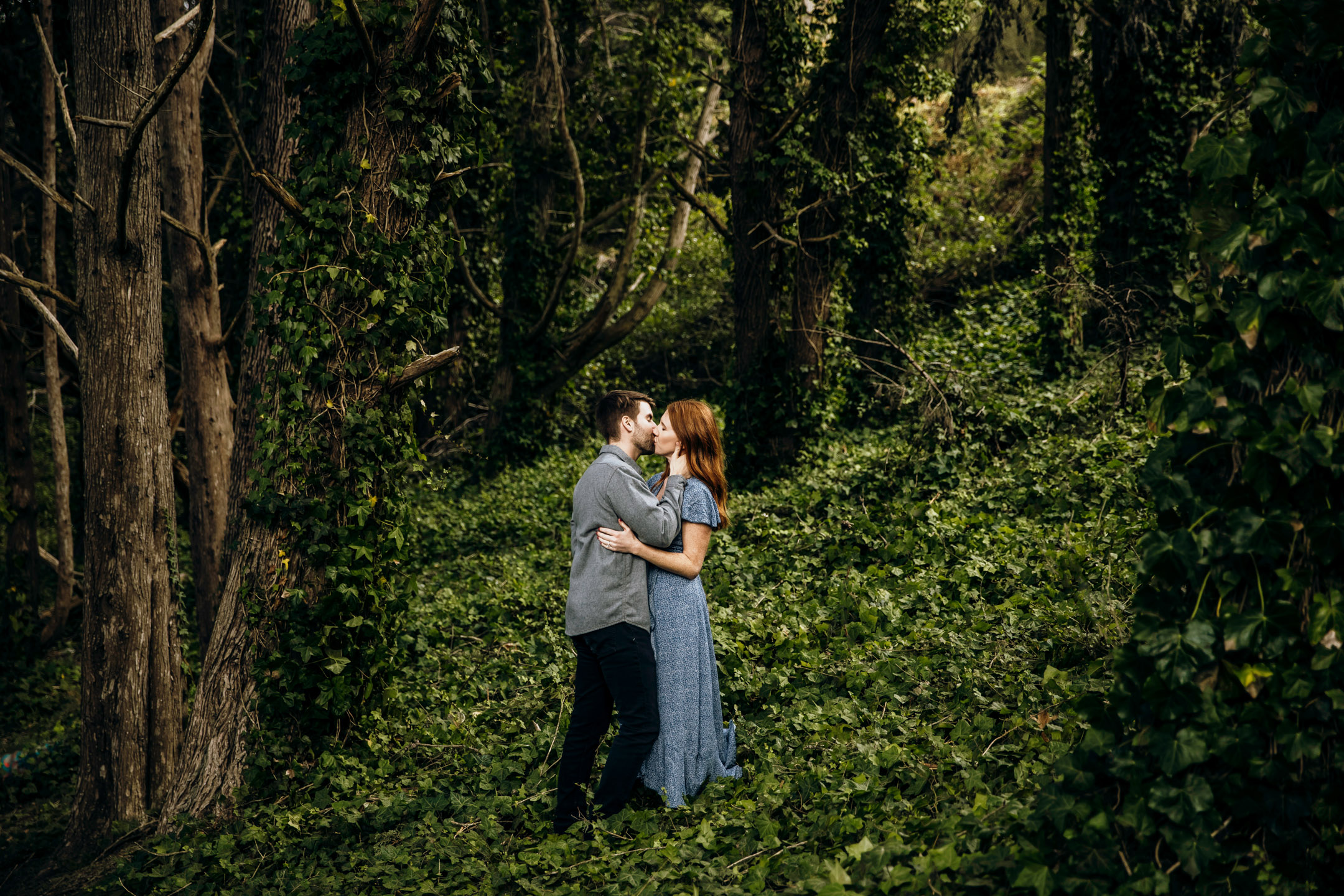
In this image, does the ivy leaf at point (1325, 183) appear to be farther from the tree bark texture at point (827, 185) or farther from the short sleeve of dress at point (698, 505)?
the tree bark texture at point (827, 185)

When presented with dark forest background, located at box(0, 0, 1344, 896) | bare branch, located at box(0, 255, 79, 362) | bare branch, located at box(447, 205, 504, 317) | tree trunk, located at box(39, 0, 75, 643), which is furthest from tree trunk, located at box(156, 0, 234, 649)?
bare branch, located at box(447, 205, 504, 317)

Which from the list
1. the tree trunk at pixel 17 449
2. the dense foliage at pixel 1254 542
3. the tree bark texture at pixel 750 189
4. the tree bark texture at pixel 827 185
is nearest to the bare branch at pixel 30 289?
the tree trunk at pixel 17 449

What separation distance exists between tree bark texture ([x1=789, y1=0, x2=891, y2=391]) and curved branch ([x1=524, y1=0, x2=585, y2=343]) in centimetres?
394

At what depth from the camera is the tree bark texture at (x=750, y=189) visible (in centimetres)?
1045

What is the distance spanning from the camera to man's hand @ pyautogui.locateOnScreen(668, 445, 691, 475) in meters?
4.62

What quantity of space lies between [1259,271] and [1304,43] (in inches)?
25.9

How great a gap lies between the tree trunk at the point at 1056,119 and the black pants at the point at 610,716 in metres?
12.0

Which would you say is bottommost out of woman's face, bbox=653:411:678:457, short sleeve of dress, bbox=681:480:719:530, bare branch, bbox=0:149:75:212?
short sleeve of dress, bbox=681:480:719:530

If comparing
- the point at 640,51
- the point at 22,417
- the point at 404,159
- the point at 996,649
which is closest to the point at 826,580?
the point at 996,649

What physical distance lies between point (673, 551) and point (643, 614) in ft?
1.25

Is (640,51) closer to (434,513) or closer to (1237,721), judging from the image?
(434,513)

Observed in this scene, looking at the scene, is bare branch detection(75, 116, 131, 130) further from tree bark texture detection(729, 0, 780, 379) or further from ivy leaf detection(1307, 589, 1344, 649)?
ivy leaf detection(1307, 589, 1344, 649)

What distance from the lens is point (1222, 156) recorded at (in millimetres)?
2615

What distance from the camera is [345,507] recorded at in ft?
18.3
